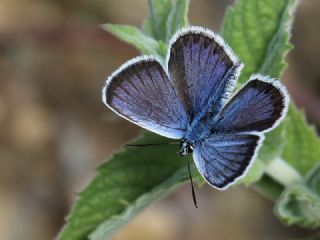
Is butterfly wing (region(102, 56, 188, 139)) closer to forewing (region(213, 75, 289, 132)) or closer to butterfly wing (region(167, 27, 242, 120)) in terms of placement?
butterfly wing (region(167, 27, 242, 120))

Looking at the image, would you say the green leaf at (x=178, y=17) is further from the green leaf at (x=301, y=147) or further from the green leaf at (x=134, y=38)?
the green leaf at (x=301, y=147)

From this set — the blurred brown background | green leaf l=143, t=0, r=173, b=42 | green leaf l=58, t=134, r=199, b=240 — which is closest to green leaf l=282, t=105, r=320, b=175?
green leaf l=58, t=134, r=199, b=240

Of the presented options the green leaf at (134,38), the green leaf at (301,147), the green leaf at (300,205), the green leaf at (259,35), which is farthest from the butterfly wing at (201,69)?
the green leaf at (301,147)

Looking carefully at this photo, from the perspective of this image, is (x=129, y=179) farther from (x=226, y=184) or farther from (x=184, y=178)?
(x=226, y=184)

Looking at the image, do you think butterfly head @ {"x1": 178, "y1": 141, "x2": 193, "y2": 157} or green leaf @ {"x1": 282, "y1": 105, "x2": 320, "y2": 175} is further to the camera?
green leaf @ {"x1": 282, "y1": 105, "x2": 320, "y2": 175}

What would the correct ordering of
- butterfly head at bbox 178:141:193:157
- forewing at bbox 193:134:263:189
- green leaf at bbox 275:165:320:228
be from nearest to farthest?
A: forewing at bbox 193:134:263:189 < butterfly head at bbox 178:141:193:157 < green leaf at bbox 275:165:320:228

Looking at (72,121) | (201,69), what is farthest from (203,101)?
(72,121)

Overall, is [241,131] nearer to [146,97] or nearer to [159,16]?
[146,97]
